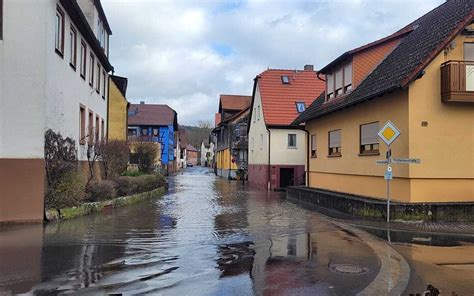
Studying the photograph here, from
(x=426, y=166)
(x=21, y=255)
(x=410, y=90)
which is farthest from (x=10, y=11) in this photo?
(x=426, y=166)

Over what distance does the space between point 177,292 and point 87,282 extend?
1.48 meters

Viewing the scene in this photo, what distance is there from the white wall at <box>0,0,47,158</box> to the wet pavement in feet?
8.22

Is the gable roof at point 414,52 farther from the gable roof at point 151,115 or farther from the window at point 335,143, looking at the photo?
the gable roof at point 151,115

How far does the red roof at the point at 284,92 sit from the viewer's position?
3528cm

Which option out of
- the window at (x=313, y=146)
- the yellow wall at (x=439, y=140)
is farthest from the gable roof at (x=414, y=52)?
the window at (x=313, y=146)

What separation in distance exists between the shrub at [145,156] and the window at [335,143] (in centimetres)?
1458

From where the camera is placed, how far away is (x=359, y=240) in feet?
35.9

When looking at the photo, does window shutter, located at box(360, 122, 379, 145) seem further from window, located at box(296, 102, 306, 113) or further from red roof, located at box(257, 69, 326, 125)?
window, located at box(296, 102, 306, 113)

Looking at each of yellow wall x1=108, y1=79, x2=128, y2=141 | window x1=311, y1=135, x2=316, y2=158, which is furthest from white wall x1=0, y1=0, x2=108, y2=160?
yellow wall x1=108, y1=79, x2=128, y2=141

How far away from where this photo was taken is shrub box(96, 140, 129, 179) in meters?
21.2

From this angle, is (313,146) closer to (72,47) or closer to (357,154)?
(357,154)

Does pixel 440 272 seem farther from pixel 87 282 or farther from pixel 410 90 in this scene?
pixel 410 90

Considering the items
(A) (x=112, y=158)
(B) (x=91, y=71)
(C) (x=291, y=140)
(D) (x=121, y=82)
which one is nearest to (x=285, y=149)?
(C) (x=291, y=140)

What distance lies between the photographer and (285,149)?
3472 centimetres
